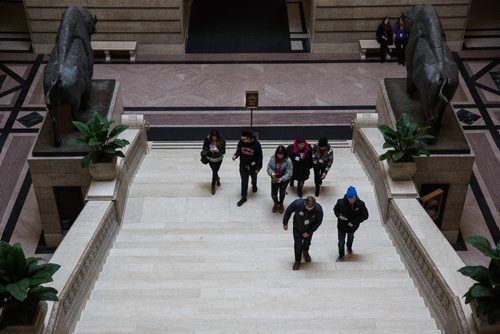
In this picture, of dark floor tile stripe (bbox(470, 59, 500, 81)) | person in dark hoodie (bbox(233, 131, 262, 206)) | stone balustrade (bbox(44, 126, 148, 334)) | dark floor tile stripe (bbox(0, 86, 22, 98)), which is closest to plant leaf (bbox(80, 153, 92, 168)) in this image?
stone balustrade (bbox(44, 126, 148, 334))

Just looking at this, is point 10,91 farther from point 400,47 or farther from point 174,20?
point 400,47

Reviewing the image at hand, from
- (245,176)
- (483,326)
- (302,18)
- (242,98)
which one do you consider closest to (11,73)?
(242,98)

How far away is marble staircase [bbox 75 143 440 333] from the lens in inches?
344

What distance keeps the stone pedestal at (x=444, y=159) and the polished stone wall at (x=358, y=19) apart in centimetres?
537

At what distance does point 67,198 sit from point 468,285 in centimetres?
733

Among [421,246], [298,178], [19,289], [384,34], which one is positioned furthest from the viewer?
[384,34]

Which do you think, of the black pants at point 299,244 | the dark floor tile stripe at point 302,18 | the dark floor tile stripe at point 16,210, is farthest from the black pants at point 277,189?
the dark floor tile stripe at point 302,18

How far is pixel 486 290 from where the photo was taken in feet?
25.4

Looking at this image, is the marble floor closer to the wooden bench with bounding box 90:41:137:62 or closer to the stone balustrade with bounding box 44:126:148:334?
the wooden bench with bounding box 90:41:137:62

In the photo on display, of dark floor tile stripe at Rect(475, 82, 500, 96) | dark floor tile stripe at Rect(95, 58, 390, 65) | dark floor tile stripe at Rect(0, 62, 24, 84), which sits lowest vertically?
Answer: dark floor tile stripe at Rect(0, 62, 24, 84)

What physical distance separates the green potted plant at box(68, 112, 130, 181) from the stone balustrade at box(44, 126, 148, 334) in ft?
0.66

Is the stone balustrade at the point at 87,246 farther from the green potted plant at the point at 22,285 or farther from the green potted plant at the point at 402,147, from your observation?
the green potted plant at the point at 402,147

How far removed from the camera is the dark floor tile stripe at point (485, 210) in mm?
13753

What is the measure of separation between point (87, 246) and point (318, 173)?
4019 millimetres
